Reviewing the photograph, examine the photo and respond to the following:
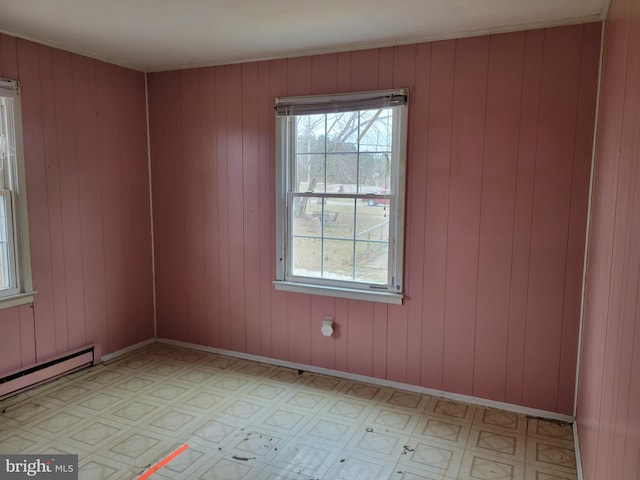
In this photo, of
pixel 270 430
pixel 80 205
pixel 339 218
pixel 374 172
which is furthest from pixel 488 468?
pixel 80 205

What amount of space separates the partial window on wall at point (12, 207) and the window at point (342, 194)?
68.8 inches

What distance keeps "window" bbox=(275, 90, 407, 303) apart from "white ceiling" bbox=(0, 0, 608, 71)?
1.30 feet

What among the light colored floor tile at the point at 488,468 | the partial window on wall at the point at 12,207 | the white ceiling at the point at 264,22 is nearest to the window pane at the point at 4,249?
the partial window on wall at the point at 12,207

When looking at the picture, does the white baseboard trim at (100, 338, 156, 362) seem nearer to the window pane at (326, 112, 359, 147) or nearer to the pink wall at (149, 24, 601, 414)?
the pink wall at (149, 24, 601, 414)

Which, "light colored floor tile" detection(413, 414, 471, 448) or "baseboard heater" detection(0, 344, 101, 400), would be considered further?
"baseboard heater" detection(0, 344, 101, 400)

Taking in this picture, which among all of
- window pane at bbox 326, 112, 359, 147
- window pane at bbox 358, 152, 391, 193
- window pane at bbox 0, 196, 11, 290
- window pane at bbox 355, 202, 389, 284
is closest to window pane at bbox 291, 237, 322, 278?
window pane at bbox 355, 202, 389, 284

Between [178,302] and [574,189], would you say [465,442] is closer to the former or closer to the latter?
[574,189]

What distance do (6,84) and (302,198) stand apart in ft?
6.84

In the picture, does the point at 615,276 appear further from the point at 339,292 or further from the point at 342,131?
the point at 342,131

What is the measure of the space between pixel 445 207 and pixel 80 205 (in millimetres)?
2711

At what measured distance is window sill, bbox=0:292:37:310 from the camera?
118 inches

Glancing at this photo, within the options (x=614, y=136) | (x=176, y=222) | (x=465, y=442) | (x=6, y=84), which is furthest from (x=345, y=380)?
(x=6, y=84)

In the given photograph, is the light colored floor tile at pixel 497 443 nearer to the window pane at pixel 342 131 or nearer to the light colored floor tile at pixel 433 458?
the light colored floor tile at pixel 433 458

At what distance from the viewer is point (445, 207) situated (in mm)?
3045
